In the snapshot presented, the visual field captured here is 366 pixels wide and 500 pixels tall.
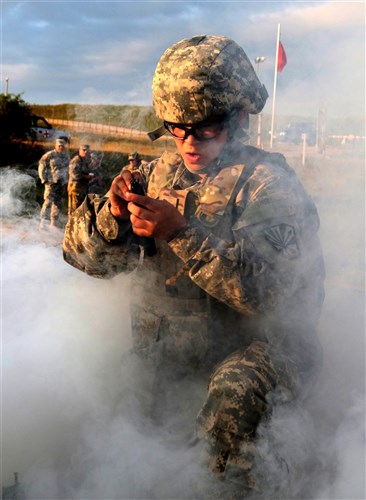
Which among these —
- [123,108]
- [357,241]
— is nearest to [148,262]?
[123,108]

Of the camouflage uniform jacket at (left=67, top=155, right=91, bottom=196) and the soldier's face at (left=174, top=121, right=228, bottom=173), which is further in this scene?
the camouflage uniform jacket at (left=67, top=155, right=91, bottom=196)

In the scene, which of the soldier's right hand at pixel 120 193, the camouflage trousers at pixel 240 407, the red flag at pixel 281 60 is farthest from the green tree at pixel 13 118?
the camouflage trousers at pixel 240 407

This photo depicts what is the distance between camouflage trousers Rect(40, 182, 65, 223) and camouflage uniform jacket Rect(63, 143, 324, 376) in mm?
9673

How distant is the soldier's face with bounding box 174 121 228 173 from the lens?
2791 millimetres

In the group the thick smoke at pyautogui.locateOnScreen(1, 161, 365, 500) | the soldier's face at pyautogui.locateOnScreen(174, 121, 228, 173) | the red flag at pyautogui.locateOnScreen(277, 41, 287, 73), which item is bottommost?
the thick smoke at pyautogui.locateOnScreen(1, 161, 365, 500)

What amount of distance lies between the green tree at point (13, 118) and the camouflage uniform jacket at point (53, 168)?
1.92 metres

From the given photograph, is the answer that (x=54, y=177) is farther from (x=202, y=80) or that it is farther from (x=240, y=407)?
(x=240, y=407)

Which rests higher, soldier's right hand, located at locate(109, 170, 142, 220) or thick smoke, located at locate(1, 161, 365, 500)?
soldier's right hand, located at locate(109, 170, 142, 220)

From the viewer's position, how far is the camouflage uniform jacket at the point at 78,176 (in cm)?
1260

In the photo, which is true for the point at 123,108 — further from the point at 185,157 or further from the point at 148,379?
the point at 148,379

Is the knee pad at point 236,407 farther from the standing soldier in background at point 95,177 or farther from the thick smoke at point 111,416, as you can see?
the standing soldier in background at point 95,177

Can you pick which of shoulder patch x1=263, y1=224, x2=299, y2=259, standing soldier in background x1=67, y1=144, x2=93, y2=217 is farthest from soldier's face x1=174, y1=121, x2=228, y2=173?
standing soldier in background x1=67, y1=144, x2=93, y2=217

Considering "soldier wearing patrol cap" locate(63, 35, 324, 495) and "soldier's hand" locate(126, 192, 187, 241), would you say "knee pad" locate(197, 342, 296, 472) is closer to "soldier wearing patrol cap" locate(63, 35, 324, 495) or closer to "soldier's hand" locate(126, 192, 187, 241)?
"soldier wearing patrol cap" locate(63, 35, 324, 495)

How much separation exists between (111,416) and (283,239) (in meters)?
1.42
